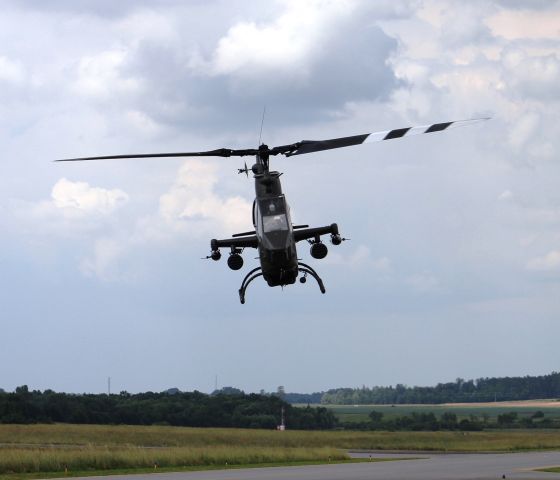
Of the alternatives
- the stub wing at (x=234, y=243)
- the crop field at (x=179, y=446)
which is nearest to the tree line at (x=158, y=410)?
the crop field at (x=179, y=446)

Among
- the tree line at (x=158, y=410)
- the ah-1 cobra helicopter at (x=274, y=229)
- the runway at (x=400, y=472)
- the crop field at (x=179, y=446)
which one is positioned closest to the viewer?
the ah-1 cobra helicopter at (x=274, y=229)

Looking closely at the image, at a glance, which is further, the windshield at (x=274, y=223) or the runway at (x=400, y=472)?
the runway at (x=400, y=472)

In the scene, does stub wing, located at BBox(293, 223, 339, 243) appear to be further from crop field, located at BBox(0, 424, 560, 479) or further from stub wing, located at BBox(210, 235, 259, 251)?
crop field, located at BBox(0, 424, 560, 479)

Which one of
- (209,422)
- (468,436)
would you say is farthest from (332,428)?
(468,436)

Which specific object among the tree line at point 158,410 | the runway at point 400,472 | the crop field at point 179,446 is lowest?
the runway at point 400,472

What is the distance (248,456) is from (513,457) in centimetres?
2340

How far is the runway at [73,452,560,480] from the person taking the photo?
5850cm

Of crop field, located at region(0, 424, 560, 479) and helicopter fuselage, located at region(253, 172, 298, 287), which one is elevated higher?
helicopter fuselage, located at region(253, 172, 298, 287)

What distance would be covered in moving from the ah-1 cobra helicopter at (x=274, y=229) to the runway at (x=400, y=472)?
27.7 meters

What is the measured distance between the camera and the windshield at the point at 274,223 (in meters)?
29.7

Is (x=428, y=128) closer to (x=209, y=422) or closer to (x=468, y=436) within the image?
(x=468, y=436)

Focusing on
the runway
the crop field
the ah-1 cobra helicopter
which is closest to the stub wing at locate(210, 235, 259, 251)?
the ah-1 cobra helicopter

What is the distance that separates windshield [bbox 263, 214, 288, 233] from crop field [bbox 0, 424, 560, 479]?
35.7 meters

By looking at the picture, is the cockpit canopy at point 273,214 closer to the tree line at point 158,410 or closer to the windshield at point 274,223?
the windshield at point 274,223
